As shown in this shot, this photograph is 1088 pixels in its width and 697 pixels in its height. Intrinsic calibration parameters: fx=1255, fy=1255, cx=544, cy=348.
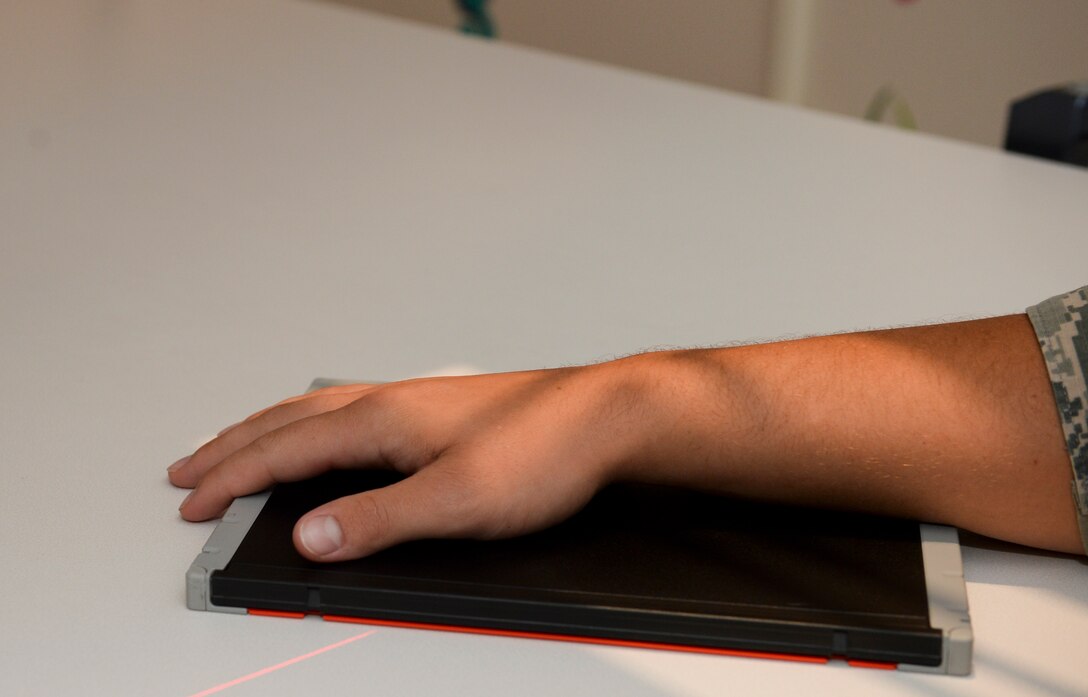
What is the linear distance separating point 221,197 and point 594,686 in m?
1.00

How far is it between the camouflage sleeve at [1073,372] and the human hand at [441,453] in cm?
27

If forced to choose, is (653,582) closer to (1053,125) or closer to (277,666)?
(277,666)

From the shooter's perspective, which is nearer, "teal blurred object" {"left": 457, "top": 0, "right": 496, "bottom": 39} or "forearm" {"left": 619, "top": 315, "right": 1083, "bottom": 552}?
"forearm" {"left": 619, "top": 315, "right": 1083, "bottom": 552}

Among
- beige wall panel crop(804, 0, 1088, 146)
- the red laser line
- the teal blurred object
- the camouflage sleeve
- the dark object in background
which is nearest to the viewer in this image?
the red laser line

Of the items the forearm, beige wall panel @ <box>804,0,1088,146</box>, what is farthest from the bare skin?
beige wall panel @ <box>804,0,1088,146</box>

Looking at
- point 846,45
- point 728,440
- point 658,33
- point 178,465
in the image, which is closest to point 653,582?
point 728,440

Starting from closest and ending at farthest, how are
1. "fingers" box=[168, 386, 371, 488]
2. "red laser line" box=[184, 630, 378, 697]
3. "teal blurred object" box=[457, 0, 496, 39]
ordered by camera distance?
"red laser line" box=[184, 630, 378, 697]
"fingers" box=[168, 386, 371, 488]
"teal blurred object" box=[457, 0, 496, 39]

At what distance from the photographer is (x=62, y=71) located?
1973 mm

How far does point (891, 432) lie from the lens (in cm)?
84

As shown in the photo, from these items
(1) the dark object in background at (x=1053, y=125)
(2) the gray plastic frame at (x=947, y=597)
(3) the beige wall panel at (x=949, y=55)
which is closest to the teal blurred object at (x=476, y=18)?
(3) the beige wall panel at (x=949, y=55)

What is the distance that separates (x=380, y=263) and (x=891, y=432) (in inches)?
26.5

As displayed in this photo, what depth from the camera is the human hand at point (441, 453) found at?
792 mm

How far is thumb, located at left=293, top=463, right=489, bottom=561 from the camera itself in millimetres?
774

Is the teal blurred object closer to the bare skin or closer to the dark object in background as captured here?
the dark object in background
